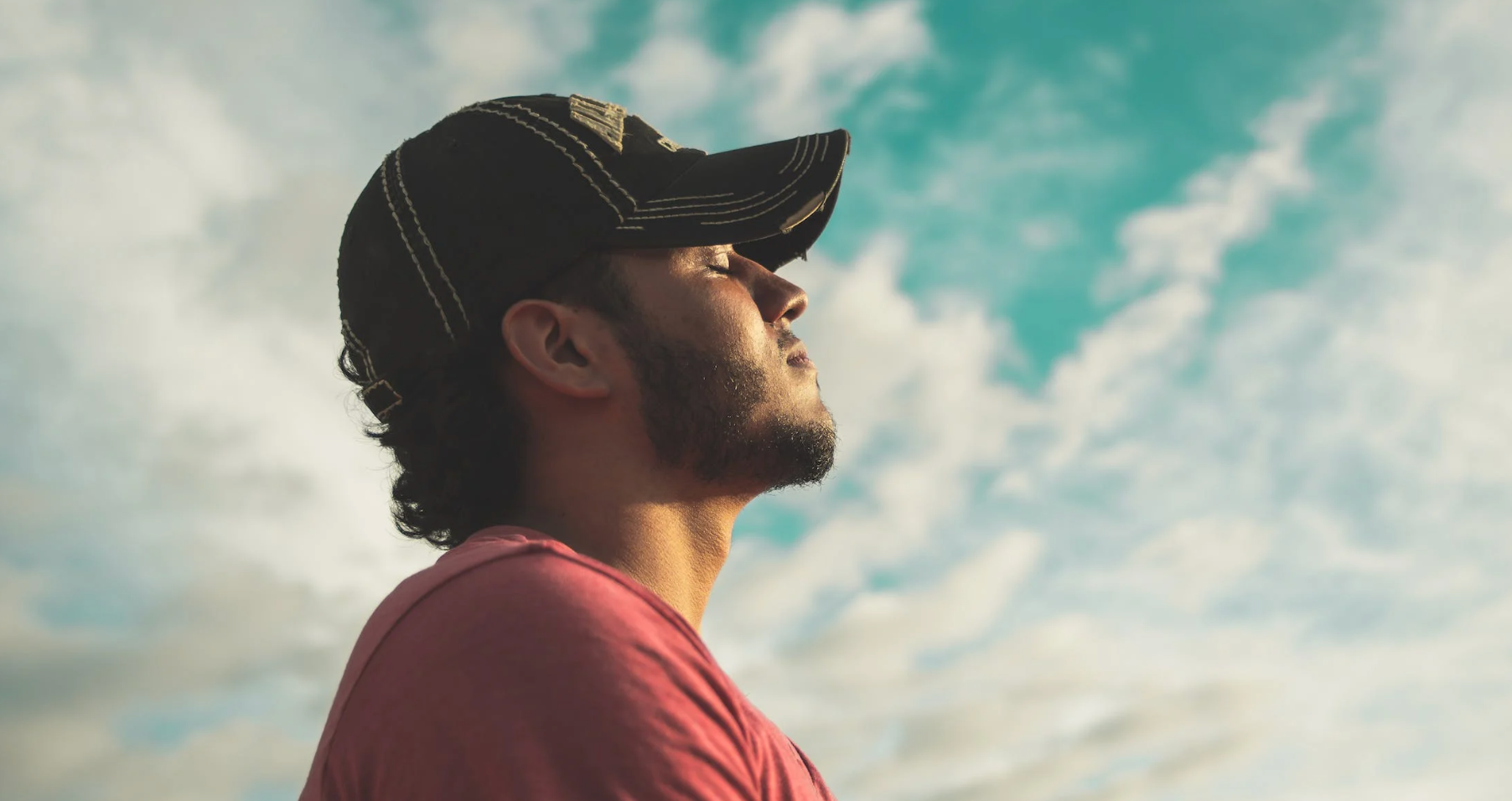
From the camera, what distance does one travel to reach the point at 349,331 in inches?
159

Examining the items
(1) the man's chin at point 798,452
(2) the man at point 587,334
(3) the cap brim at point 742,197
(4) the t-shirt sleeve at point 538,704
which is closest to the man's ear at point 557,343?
(2) the man at point 587,334

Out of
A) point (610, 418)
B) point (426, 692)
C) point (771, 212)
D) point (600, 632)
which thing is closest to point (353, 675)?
point (426, 692)

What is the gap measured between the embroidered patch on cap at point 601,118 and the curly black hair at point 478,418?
419mm

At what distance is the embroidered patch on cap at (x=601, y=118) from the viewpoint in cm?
394

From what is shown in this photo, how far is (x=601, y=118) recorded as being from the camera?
4035mm

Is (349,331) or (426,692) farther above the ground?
(349,331)

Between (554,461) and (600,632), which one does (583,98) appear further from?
(600,632)

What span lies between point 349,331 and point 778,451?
5.02 ft

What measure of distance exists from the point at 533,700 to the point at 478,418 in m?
1.79

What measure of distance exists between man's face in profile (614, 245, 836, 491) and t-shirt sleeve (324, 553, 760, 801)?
119 cm

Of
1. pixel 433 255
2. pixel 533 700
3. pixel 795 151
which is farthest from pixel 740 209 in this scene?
pixel 533 700

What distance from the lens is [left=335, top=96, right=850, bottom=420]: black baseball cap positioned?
375 centimetres

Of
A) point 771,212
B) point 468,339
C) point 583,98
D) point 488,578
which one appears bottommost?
point 488,578

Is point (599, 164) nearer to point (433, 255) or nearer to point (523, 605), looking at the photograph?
point (433, 255)
